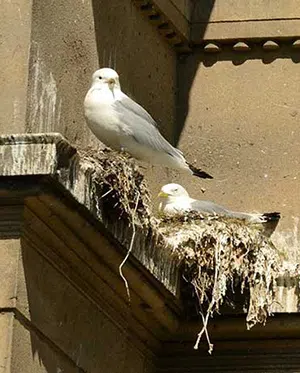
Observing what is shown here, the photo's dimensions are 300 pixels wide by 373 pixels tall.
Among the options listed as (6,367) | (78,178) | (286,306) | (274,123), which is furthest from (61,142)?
(274,123)

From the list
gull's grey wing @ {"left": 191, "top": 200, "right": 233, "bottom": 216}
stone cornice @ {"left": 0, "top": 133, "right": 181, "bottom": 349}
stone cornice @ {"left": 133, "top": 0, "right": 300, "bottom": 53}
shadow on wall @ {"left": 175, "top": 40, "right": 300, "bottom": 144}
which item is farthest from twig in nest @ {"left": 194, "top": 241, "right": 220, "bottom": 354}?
stone cornice @ {"left": 133, "top": 0, "right": 300, "bottom": 53}

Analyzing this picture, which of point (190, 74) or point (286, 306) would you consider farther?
point (190, 74)

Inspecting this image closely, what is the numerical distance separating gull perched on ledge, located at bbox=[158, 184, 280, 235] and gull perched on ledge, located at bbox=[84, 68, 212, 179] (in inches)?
18.2

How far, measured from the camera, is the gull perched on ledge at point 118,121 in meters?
10.3

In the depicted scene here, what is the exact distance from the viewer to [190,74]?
11883mm

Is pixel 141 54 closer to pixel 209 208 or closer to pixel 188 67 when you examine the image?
pixel 188 67

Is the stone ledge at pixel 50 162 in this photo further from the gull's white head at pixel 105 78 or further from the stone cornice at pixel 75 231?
the gull's white head at pixel 105 78

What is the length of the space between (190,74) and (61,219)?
3.04 meters

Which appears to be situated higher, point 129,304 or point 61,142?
point 61,142

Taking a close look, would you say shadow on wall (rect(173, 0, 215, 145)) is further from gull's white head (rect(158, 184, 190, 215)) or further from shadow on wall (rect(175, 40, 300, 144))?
gull's white head (rect(158, 184, 190, 215))

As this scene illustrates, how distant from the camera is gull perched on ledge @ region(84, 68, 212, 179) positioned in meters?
10.3

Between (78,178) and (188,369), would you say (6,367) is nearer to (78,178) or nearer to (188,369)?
(78,178)

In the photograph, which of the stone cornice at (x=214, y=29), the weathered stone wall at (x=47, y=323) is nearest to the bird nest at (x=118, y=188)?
the weathered stone wall at (x=47, y=323)

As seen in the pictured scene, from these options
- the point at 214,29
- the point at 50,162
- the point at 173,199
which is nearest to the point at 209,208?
the point at 173,199
